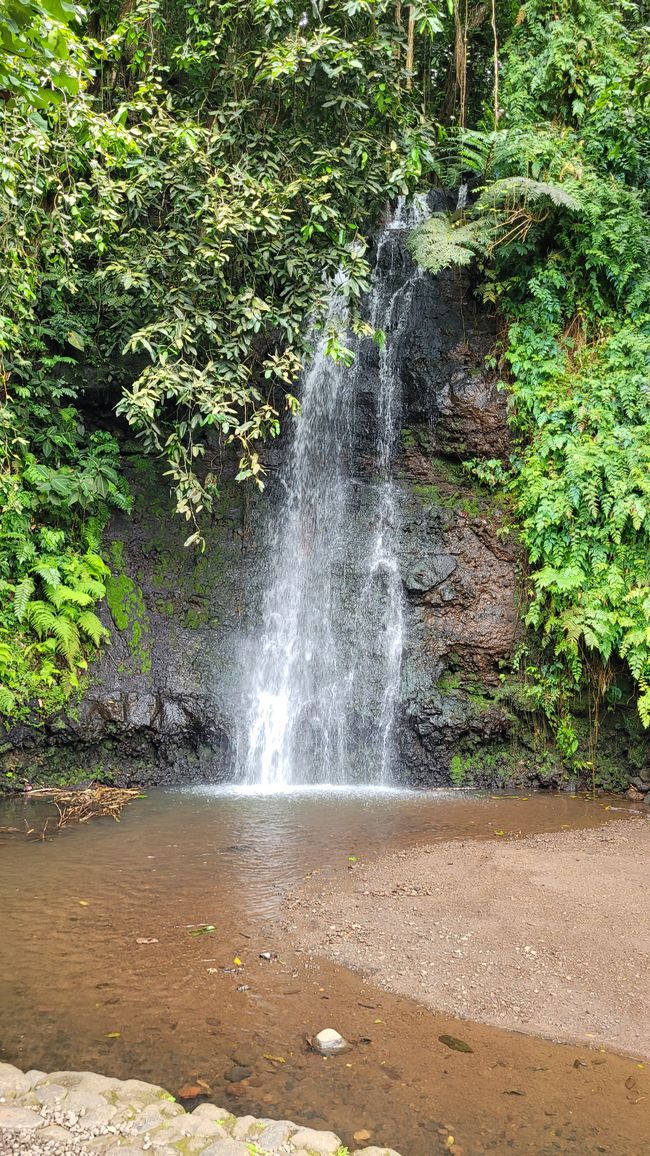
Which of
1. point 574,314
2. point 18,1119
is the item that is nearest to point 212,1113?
point 18,1119

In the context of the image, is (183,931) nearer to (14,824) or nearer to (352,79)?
(14,824)

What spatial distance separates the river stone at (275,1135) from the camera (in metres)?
2.51

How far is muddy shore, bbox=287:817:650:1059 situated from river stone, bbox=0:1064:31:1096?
68.6 inches

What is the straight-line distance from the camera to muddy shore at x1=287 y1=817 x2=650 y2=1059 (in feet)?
11.8

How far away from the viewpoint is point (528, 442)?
33.7 ft

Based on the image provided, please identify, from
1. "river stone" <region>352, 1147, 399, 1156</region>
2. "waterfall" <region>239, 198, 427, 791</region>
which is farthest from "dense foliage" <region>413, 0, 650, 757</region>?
"river stone" <region>352, 1147, 399, 1156</region>

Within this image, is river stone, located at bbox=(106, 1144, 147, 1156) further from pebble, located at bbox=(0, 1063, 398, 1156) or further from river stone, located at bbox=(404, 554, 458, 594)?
river stone, located at bbox=(404, 554, 458, 594)

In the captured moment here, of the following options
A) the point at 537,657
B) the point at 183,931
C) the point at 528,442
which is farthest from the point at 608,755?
the point at 183,931

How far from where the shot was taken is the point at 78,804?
725 centimetres

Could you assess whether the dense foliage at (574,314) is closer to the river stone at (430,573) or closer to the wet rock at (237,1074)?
the river stone at (430,573)

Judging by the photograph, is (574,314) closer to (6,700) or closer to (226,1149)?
(6,700)

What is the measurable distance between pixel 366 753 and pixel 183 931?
199 inches

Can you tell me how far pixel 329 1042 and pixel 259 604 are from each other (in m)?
7.35

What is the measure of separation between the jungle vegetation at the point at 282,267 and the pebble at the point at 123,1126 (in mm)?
5772
